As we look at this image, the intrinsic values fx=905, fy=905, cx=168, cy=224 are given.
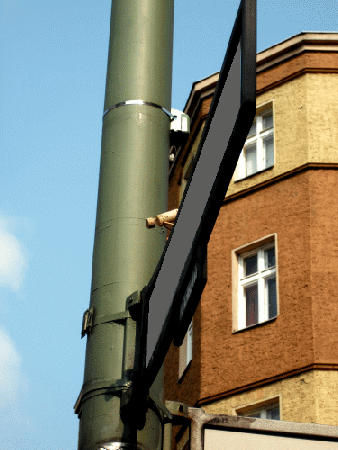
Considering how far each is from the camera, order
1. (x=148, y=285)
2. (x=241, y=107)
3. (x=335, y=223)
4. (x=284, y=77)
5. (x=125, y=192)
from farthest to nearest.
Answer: (x=284, y=77) < (x=335, y=223) < (x=125, y=192) < (x=148, y=285) < (x=241, y=107)

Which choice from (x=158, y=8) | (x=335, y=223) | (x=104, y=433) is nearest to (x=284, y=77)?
(x=335, y=223)

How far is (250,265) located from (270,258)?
0.53 m

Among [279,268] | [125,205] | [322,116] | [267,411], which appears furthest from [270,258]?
[125,205]

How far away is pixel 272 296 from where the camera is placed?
18234mm

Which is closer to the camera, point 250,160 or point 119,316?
point 119,316

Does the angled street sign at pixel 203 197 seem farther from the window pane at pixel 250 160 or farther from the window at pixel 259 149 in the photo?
the window pane at pixel 250 160

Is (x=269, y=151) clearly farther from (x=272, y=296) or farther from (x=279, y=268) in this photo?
(x=272, y=296)

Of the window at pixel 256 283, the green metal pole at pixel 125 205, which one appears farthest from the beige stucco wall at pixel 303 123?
the green metal pole at pixel 125 205

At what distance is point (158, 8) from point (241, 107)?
1.83m

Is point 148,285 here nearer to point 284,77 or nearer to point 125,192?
point 125,192

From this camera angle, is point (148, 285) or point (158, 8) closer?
point (148, 285)

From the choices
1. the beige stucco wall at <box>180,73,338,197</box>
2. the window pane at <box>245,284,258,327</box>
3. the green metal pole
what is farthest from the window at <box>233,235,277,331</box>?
the green metal pole

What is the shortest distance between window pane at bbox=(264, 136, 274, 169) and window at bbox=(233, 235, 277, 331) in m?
2.13

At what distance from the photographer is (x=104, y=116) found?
161 inches
